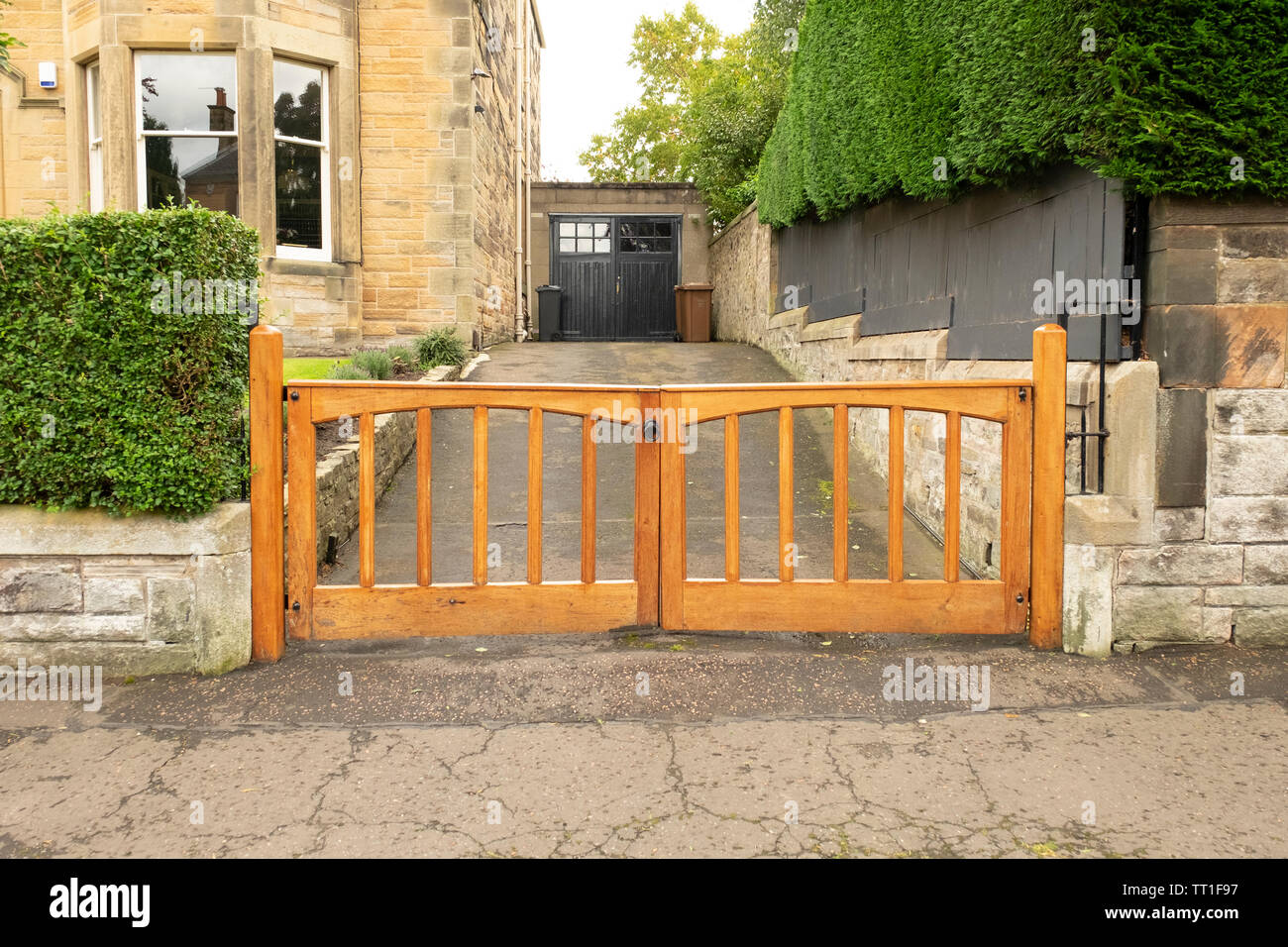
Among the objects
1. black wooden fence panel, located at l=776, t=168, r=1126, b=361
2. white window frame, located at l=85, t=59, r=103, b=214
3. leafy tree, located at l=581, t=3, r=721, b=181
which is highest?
leafy tree, located at l=581, t=3, r=721, b=181

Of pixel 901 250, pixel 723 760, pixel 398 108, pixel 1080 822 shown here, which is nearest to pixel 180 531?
pixel 723 760

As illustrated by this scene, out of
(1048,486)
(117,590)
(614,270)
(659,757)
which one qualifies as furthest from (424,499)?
(614,270)

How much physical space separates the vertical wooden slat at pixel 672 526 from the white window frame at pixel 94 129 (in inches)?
382

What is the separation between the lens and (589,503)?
4453 mm

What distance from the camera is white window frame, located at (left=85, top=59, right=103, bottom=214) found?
35.6 ft

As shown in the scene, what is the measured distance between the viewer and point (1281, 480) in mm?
4438

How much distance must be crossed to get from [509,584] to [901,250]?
4.85 meters

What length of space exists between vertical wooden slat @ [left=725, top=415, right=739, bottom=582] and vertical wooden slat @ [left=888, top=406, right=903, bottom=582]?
78 centimetres

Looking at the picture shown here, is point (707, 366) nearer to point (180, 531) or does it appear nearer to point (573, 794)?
point (180, 531)

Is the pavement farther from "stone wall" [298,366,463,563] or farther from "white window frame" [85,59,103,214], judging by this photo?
"white window frame" [85,59,103,214]

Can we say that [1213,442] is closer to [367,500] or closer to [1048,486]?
[1048,486]

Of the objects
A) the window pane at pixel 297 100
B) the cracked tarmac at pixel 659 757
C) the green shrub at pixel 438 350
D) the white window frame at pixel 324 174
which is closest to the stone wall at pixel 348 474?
the cracked tarmac at pixel 659 757

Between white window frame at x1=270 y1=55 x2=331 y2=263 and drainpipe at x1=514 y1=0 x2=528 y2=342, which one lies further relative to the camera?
drainpipe at x1=514 y1=0 x2=528 y2=342

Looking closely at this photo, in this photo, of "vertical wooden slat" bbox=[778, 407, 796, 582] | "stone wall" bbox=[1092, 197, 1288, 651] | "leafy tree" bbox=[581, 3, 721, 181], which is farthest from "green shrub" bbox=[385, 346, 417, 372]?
"leafy tree" bbox=[581, 3, 721, 181]
